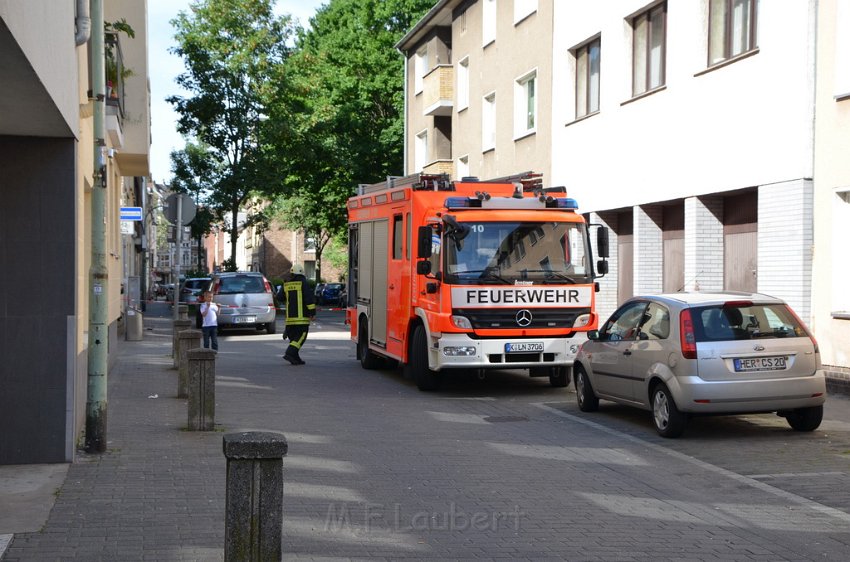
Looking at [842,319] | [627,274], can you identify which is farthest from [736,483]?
[627,274]

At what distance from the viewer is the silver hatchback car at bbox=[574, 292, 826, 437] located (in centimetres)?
1038

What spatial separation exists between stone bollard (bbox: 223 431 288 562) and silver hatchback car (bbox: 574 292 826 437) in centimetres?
612

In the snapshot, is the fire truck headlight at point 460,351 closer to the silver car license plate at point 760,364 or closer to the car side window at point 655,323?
the car side window at point 655,323

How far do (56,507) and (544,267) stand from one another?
341 inches

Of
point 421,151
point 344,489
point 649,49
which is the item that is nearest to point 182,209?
point 649,49

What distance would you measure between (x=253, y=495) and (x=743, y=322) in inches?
268

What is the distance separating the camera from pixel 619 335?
1209 cm

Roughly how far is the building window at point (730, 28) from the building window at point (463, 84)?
50.8ft

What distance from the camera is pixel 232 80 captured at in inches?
1722


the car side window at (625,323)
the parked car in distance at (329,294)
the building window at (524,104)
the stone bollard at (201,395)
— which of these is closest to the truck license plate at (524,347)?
the car side window at (625,323)

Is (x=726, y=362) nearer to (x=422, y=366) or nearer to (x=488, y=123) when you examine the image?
(x=422, y=366)

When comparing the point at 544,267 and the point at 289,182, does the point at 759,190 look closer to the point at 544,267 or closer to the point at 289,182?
the point at 544,267

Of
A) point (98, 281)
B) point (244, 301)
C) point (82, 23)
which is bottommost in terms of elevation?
point (244, 301)

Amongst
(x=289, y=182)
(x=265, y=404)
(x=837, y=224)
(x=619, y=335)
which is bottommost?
(x=265, y=404)
